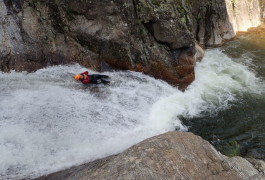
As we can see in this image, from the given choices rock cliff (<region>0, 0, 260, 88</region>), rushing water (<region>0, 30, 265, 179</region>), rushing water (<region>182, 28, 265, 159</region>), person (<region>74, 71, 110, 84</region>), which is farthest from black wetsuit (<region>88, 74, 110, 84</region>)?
rushing water (<region>182, 28, 265, 159</region>)

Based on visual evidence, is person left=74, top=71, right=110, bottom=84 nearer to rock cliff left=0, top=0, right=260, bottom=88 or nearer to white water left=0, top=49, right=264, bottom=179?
white water left=0, top=49, right=264, bottom=179

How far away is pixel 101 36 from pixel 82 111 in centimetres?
372

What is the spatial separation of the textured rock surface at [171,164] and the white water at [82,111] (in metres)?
1.40

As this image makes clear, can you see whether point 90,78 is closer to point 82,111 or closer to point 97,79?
point 97,79

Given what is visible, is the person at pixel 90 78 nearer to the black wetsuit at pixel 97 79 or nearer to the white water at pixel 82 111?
the black wetsuit at pixel 97 79

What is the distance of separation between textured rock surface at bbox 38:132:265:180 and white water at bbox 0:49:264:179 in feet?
4.60

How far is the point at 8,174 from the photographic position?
632 cm

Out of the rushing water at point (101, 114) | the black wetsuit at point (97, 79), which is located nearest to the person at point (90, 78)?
the black wetsuit at point (97, 79)

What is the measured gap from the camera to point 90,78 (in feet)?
33.6

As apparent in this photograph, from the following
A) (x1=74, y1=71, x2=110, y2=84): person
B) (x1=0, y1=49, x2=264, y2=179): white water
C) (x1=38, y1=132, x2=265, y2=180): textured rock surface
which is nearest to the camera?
(x1=38, y1=132, x2=265, y2=180): textured rock surface

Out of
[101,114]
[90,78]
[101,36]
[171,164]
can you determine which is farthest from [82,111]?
[171,164]

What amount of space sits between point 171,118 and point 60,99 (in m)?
3.96

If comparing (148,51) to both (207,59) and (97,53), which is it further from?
(207,59)

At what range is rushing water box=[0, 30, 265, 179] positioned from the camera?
7211 millimetres
